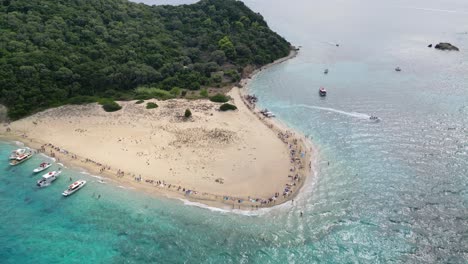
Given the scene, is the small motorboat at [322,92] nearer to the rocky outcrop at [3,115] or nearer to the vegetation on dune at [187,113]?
the vegetation on dune at [187,113]

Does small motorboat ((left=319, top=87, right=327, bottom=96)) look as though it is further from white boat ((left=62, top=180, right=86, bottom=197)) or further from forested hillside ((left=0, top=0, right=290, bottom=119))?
white boat ((left=62, top=180, right=86, bottom=197))

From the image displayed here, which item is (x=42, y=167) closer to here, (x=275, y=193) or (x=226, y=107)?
(x=275, y=193)

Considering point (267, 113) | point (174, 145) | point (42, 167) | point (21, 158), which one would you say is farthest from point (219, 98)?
point (21, 158)

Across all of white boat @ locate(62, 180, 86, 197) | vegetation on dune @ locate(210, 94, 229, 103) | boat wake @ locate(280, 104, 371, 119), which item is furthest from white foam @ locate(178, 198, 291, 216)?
vegetation on dune @ locate(210, 94, 229, 103)

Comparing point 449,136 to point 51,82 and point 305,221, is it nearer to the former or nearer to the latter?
point 305,221

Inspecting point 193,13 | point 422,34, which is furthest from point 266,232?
point 422,34
